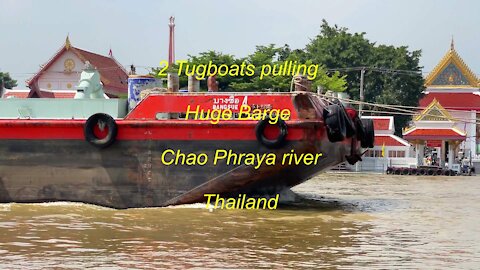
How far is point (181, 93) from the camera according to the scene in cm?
1184

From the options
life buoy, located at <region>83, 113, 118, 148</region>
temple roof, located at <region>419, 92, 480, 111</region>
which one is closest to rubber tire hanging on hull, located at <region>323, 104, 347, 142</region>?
life buoy, located at <region>83, 113, 118, 148</region>

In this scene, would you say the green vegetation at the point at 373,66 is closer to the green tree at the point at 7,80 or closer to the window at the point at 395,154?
the window at the point at 395,154

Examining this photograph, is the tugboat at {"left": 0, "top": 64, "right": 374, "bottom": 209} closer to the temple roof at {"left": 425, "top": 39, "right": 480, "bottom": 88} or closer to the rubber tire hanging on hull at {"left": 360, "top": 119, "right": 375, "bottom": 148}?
the rubber tire hanging on hull at {"left": 360, "top": 119, "right": 375, "bottom": 148}

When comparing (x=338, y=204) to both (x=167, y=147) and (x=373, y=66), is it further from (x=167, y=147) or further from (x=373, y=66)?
(x=373, y=66)

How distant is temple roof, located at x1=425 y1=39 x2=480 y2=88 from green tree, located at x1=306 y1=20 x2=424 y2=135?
6.02 feet

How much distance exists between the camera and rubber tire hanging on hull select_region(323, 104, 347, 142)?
11.4 m

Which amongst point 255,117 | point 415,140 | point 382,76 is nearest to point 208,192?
point 255,117

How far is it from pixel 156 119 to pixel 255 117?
1507 millimetres

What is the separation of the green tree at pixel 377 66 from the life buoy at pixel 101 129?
31451 millimetres

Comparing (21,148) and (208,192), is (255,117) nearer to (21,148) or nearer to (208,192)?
(208,192)

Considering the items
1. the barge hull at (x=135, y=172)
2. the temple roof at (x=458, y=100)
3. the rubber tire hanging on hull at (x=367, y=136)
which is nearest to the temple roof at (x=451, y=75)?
the temple roof at (x=458, y=100)

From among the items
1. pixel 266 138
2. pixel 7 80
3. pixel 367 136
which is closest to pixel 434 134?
pixel 367 136

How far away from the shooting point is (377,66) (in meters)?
43.1

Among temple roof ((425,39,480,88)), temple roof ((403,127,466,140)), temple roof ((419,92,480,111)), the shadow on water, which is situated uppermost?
temple roof ((425,39,480,88))
